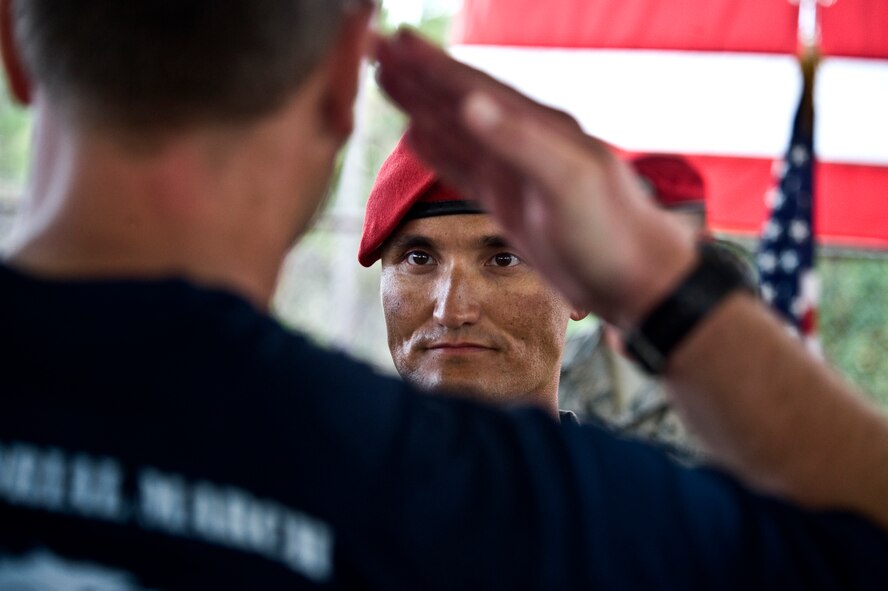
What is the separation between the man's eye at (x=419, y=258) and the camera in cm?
258

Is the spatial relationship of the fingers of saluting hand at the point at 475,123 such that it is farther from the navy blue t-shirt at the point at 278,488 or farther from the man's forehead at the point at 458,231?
the man's forehead at the point at 458,231

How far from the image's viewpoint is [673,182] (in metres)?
4.14

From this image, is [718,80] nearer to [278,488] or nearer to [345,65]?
[345,65]

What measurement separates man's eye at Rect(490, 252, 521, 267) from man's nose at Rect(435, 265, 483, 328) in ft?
0.18

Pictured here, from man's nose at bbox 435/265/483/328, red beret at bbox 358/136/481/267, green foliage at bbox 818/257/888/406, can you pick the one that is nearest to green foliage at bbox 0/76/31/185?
green foliage at bbox 818/257/888/406

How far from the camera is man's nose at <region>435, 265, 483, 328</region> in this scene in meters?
2.48

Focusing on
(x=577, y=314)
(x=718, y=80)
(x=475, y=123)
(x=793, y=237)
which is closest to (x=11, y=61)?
(x=475, y=123)

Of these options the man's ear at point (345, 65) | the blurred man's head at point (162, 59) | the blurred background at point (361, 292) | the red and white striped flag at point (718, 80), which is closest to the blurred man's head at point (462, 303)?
the man's ear at point (345, 65)

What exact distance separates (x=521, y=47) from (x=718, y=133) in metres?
1.19

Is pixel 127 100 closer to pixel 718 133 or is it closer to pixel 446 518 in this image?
pixel 446 518

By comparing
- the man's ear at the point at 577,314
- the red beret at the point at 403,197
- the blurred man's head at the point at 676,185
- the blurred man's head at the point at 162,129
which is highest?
the blurred man's head at the point at 676,185

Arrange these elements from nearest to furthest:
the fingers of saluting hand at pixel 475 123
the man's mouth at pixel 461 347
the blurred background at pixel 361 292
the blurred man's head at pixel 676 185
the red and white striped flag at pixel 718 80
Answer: the fingers of saluting hand at pixel 475 123 → the man's mouth at pixel 461 347 → the blurred man's head at pixel 676 185 → the red and white striped flag at pixel 718 80 → the blurred background at pixel 361 292

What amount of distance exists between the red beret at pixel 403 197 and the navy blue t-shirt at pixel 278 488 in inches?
55.3

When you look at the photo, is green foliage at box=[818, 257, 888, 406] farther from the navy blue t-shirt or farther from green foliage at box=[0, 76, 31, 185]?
green foliage at box=[0, 76, 31, 185]
